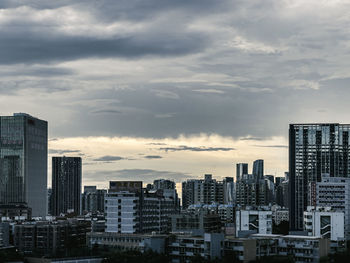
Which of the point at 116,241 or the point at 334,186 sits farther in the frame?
the point at 334,186

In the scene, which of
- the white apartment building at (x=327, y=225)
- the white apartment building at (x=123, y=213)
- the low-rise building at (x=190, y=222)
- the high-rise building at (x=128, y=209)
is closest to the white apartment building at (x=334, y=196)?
the white apartment building at (x=327, y=225)

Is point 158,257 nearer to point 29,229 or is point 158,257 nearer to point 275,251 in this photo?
point 275,251

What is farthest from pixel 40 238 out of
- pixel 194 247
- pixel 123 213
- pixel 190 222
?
pixel 194 247

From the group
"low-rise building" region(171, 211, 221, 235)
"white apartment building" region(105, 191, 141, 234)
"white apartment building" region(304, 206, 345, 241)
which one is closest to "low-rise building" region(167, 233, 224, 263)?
"white apartment building" region(105, 191, 141, 234)

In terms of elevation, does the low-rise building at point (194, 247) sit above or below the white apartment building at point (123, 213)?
below

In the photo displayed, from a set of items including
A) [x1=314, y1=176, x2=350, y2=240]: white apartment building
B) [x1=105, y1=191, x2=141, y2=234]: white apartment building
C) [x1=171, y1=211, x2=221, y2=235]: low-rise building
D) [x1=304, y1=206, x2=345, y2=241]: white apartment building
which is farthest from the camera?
[x1=314, y1=176, x2=350, y2=240]: white apartment building

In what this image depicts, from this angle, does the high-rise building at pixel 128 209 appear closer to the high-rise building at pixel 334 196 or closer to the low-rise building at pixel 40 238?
the low-rise building at pixel 40 238

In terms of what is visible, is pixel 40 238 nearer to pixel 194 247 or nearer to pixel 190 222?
pixel 190 222

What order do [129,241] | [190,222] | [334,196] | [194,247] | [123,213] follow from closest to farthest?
[194,247]
[129,241]
[123,213]
[190,222]
[334,196]

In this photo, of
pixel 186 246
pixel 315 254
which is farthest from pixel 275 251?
pixel 186 246

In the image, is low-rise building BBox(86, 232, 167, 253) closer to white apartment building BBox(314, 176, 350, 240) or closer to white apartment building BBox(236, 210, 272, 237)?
white apartment building BBox(236, 210, 272, 237)

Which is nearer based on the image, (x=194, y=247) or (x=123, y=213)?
(x=194, y=247)
